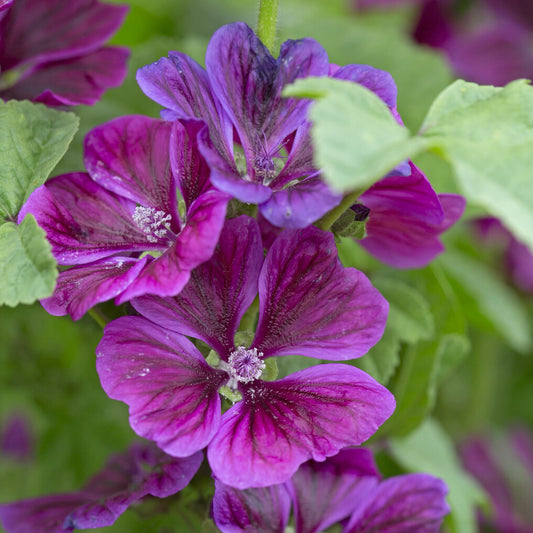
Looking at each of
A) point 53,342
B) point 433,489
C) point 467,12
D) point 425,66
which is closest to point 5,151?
point 433,489

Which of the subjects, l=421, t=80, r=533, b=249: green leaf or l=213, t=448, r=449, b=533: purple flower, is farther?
l=213, t=448, r=449, b=533: purple flower

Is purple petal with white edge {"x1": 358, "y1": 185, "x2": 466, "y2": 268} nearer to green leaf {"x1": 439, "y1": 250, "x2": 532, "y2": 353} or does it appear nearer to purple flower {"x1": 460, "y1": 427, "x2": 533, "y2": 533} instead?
green leaf {"x1": 439, "y1": 250, "x2": 532, "y2": 353}

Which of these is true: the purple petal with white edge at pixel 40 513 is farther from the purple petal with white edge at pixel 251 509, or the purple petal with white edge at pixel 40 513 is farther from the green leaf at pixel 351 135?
the green leaf at pixel 351 135

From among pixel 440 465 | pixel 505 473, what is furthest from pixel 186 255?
pixel 505 473

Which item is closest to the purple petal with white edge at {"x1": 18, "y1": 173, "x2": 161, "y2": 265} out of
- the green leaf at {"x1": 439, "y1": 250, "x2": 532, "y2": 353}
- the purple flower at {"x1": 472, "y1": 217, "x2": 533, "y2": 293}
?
the green leaf at {"x1": 439, "y1": 250, "x2": 532, "y2": 353}

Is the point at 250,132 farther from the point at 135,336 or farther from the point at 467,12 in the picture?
the point at 467,12

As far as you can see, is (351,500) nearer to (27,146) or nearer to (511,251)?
(27,146)
